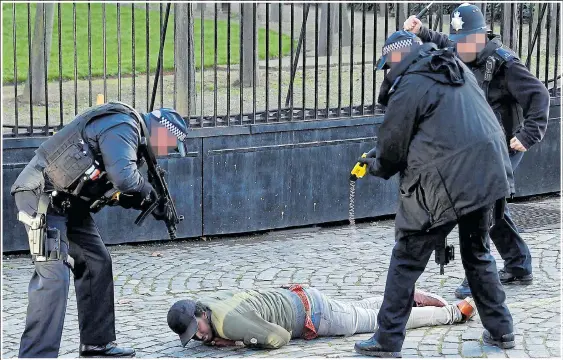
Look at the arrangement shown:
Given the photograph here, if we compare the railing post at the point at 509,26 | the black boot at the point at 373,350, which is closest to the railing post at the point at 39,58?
the black boot at the point at 373,350

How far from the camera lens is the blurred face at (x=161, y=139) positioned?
6.41 metres

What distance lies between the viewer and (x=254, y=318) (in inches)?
256

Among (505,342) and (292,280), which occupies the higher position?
(505,342)

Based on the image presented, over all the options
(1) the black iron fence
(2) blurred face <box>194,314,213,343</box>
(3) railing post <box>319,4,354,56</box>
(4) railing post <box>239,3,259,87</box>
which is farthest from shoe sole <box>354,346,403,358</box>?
(3) railing post <box>319,4,354,56</box>

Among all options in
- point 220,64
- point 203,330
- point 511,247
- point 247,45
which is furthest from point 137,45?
point 203,330

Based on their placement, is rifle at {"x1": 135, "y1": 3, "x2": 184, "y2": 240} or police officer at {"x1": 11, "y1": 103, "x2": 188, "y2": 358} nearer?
police officer at {"x1": 11, "y1": 103, "x2": 188, "y2": 358}

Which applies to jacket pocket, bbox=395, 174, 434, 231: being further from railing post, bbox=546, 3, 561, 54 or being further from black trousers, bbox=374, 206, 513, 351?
railing post, bbox=546, 3, 561, 54

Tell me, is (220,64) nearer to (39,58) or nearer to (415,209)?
(39,58)

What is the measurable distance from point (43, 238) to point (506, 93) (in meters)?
3.33

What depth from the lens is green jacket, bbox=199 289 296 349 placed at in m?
6.49

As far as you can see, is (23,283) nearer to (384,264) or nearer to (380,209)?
(384,264)

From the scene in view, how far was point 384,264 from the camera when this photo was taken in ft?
28.9

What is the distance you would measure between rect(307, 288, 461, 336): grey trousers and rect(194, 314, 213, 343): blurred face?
67cm

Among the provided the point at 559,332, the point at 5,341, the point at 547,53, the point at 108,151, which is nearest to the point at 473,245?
the point at 559,332
